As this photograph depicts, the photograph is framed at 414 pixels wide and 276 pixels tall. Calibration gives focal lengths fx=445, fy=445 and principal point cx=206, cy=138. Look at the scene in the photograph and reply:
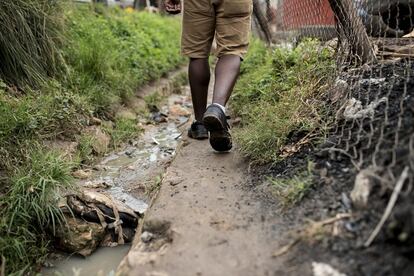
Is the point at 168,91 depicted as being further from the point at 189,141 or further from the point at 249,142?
the point at 249,142

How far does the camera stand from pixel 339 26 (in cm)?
311

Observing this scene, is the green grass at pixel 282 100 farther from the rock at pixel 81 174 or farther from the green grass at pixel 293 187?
the rock at pixel 81 174

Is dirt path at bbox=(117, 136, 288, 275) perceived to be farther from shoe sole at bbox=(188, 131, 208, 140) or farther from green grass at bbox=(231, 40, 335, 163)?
shoe sole at bbox=(188, 131, 208, 140)

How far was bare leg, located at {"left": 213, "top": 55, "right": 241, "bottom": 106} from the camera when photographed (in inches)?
106

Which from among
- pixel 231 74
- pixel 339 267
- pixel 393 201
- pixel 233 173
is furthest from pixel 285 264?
pixel 231 74

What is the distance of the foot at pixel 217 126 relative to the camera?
8.13 feet

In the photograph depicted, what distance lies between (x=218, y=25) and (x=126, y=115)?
1.98 meters

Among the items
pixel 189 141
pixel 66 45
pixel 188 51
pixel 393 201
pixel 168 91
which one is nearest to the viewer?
pixel 393 201

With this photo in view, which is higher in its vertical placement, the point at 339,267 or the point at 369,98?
the point at 369,98

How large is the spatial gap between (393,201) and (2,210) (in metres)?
1.95

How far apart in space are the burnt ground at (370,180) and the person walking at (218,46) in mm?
365

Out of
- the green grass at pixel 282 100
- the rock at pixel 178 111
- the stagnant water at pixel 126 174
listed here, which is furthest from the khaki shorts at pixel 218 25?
the rock at pixel 178 111

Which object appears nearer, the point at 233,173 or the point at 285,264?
the point at 285,264

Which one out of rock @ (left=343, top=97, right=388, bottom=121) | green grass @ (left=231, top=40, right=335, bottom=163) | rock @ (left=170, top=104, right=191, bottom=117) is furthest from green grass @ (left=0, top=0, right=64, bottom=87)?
rock @ (left=343, top=97, right=388, bottom=121)
